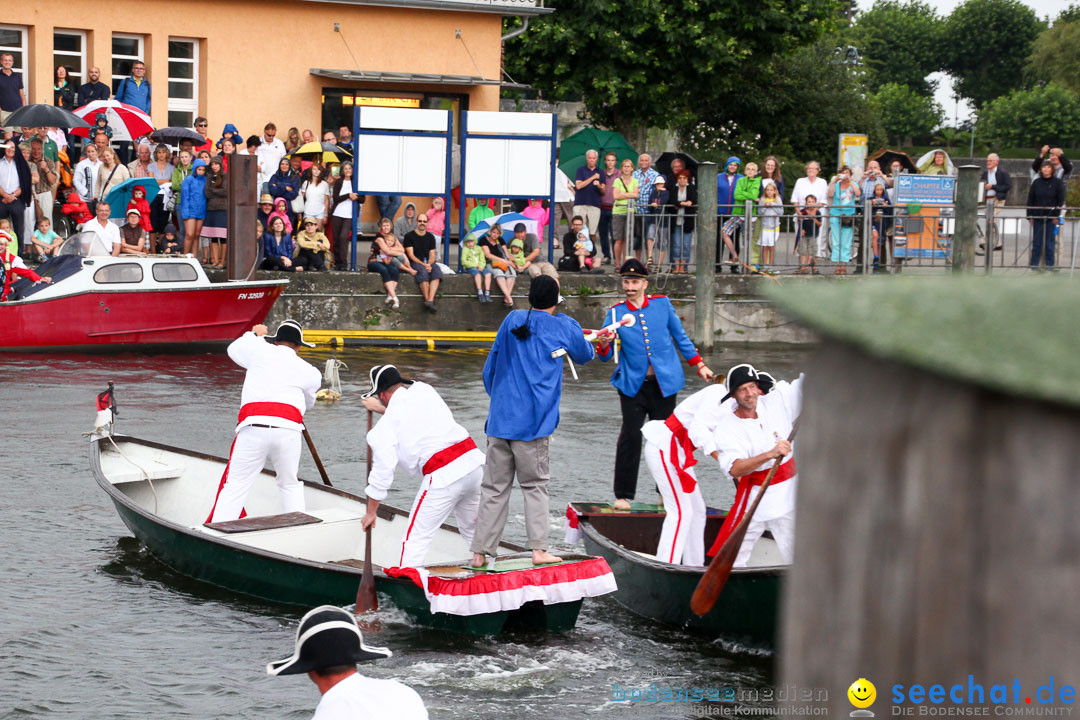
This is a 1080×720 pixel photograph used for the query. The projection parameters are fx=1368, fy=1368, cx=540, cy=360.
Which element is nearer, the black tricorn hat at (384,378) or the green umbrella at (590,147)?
the black tricorn hat at (384,378)

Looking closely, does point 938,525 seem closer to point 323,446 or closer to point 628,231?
point 323,446

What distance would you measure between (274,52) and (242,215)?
817 cm

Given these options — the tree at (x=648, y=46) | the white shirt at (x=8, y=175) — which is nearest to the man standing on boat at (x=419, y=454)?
the white shirt at (x=8, y=175)

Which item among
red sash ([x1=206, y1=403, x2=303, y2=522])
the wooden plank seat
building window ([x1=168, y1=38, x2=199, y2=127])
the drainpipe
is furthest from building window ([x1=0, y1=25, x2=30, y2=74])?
the wooden plank seat

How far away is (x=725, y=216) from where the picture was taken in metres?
23.4

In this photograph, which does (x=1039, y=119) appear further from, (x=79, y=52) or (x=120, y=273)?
(x=120, y=273)

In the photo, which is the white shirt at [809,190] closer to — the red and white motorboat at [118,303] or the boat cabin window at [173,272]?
the red and white motorboat at [118,303]

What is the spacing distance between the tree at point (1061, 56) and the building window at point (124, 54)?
190ft

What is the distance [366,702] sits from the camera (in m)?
4.57

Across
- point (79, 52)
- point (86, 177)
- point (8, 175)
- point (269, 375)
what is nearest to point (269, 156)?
point (86, 177)

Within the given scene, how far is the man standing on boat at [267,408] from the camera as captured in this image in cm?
1037

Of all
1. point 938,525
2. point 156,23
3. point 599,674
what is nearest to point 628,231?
point 156,23

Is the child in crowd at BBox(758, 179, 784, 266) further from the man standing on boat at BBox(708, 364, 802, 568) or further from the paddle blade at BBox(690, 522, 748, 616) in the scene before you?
the paddle blade at BBox(690, 522, 748, 616)

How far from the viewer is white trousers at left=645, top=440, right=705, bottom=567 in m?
9.18
